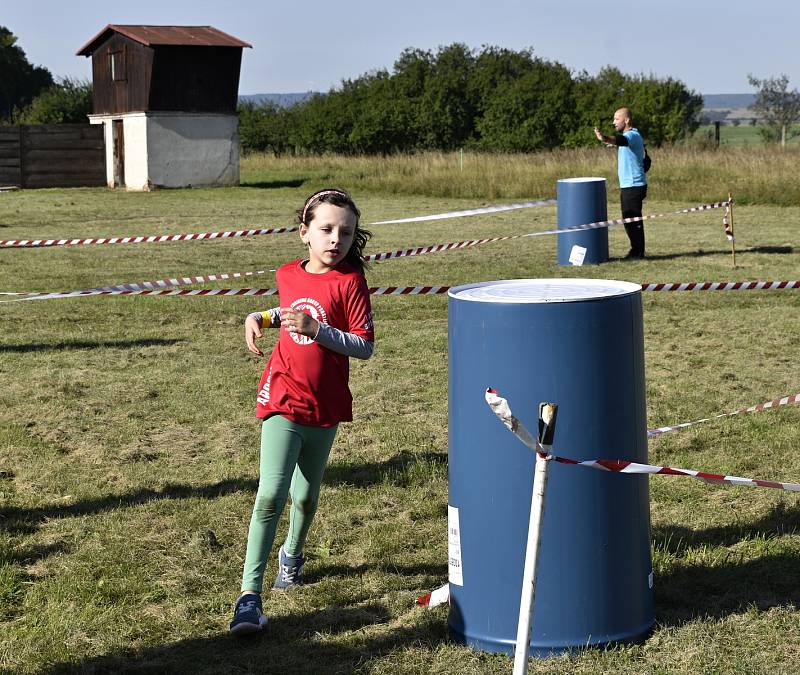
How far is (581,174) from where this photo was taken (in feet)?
101

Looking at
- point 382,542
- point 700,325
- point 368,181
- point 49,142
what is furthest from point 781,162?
point 382,542

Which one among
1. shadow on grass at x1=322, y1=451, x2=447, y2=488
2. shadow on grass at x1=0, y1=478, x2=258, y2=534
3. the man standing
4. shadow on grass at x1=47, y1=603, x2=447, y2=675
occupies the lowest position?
shadow on grass at x1=47, y1=603, x2=447, y2=675

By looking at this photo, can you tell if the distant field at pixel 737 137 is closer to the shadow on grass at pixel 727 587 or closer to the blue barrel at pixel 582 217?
the blue barrel at pixel 582 217

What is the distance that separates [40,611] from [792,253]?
13.8m

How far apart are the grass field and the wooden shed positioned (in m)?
24.0

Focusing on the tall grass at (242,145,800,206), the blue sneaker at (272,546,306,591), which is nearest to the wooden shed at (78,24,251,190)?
the tall grass at (242,145,800,206)

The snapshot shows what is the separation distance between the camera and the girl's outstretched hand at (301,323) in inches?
158

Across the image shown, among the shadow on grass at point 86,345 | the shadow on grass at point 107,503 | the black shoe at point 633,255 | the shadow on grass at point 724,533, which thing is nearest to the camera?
the shadow on grass at point 724,533

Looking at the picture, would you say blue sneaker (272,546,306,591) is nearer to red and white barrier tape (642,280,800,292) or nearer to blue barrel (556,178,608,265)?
red and white barrier tape (642,280,800,292)

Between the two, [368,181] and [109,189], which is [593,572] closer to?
[368,181]

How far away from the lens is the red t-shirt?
429cm

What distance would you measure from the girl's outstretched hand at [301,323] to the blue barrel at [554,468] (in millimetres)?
459

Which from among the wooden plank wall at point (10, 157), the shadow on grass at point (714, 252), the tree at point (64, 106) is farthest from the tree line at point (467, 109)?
the shadow on grass at point (714, 252)

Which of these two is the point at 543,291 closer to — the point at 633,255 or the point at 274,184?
the point at 633,255
